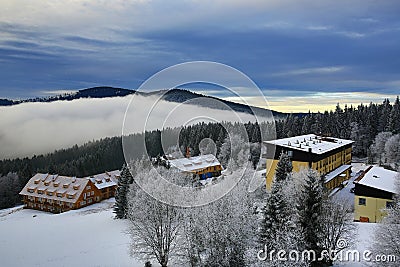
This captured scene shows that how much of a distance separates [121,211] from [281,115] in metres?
79.2

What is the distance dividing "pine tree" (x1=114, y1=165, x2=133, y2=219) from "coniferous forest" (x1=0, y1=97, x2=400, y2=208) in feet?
95.8

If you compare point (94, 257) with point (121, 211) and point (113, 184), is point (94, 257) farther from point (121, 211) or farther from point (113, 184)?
point (113, 184)

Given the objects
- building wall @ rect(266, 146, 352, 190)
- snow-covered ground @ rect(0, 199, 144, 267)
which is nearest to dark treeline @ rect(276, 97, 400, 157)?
building wall @ rect(266, 146, 352, 190)

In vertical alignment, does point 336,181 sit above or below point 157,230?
below

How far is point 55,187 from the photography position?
61062 millimetres

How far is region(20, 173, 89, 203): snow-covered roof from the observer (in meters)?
58.2

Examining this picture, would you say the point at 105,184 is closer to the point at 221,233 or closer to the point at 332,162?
the point at 332,162

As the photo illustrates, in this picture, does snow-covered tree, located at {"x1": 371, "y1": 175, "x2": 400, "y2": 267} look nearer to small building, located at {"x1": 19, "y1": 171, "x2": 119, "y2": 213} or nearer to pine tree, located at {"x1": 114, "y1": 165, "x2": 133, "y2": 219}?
pine tree, located at {"x1": 114, "y1": 165, "x2": 133, "y2": 219}

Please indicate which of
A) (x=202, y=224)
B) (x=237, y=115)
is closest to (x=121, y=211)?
(x=202, y=224)

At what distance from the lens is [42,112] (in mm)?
136875

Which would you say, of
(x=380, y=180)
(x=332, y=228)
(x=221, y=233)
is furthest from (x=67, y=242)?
(x=380, y=180)

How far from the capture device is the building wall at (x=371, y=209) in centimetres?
3238

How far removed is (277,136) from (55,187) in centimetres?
5324

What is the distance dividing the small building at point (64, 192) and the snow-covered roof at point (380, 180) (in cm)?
4297
